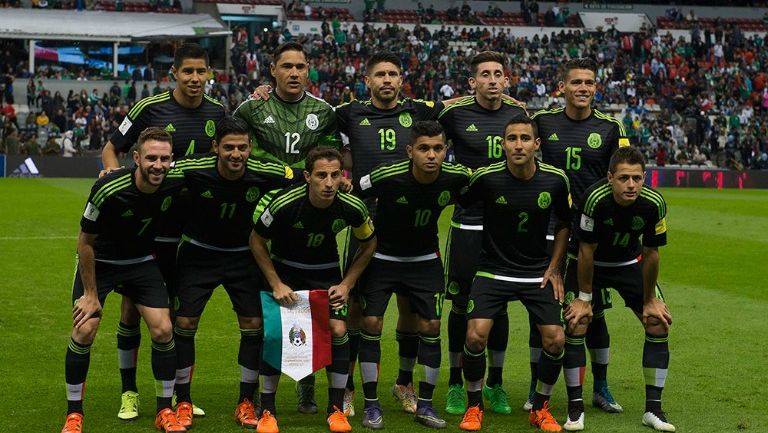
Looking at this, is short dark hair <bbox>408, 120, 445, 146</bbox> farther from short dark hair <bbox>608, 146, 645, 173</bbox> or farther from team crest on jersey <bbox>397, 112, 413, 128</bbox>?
short dark hair <bbox>608, 146, 645, 173</bbox>

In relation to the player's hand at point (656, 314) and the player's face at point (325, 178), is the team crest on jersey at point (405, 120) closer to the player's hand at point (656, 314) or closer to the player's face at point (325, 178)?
the player's face at point (325, 178)

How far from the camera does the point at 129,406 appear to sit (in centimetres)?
837

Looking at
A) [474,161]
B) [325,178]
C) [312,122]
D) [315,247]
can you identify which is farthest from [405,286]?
[312,122]

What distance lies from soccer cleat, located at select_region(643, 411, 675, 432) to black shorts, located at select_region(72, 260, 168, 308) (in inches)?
139

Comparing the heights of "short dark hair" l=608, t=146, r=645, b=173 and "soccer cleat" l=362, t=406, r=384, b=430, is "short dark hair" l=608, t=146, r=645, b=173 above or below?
above

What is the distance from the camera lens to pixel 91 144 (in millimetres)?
38312

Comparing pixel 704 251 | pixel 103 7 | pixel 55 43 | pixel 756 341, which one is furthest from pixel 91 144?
pixel 756 341

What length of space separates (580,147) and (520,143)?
986 millimetres

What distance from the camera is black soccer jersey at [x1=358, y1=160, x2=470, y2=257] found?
839cm

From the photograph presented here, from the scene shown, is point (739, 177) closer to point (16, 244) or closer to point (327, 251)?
point (16, 244)

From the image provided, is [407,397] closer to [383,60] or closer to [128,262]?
[128,262]

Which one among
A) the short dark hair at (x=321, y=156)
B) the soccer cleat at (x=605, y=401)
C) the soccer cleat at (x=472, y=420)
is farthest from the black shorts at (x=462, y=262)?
the short dark hair at (x=321, y=156)

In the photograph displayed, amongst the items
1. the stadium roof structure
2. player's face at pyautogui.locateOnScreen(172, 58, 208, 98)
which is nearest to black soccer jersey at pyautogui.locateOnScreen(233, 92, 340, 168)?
player's face at pyautogui.locateOnScreen(172, 58, 208, 98)

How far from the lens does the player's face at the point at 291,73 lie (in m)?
8.91
